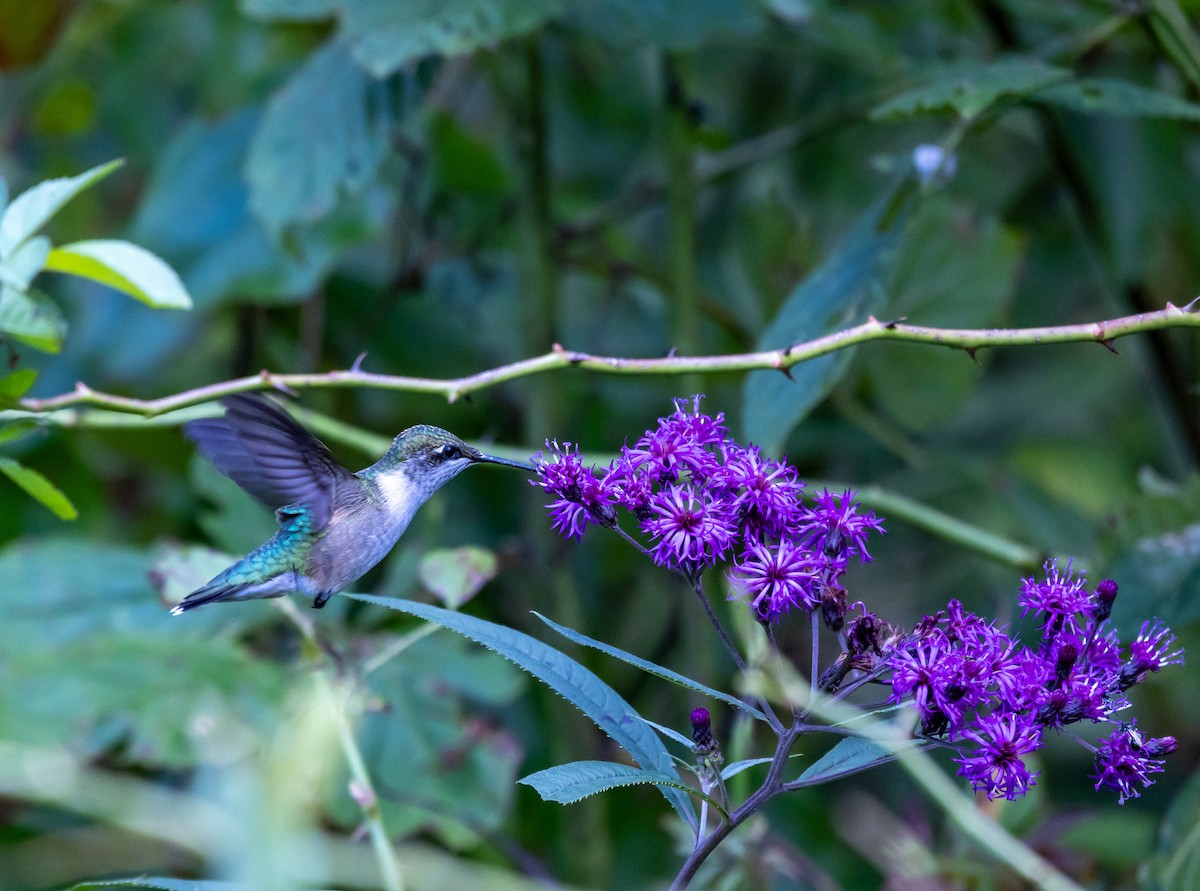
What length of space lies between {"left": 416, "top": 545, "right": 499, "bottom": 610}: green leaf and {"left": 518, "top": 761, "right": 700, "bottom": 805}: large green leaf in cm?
59

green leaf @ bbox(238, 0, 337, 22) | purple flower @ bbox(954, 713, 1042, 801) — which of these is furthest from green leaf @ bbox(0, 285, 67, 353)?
green leaf @ bbox(238, 0, 337, 22)

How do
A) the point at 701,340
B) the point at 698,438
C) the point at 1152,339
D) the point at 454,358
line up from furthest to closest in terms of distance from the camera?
the point at 454,358 < the point at 701,340 < the point at 1152,339 < the point at 698,438

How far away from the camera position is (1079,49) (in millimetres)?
2072

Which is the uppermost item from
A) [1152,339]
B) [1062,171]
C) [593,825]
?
Answer: [1062,171]

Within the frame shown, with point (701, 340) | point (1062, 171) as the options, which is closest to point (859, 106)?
point (1062, 171)

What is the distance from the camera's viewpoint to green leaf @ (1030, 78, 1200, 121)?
1742 millimetres

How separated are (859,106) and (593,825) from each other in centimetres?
148

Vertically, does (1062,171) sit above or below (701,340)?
above

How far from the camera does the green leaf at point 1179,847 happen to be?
5.44 ft

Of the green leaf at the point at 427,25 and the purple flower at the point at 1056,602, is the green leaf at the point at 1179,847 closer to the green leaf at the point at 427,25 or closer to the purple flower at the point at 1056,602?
the purple flower at the point at 1056,602

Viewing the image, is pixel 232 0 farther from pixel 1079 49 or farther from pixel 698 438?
pixel 698 438

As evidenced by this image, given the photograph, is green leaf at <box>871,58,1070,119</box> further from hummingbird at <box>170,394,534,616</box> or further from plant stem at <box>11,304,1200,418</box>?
hummingbird at <box>170,394,534,616</box>

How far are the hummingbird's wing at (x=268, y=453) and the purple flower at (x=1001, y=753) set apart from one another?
2.33 feet

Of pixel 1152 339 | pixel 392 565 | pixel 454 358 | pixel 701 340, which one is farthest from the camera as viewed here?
pixel 454 358
